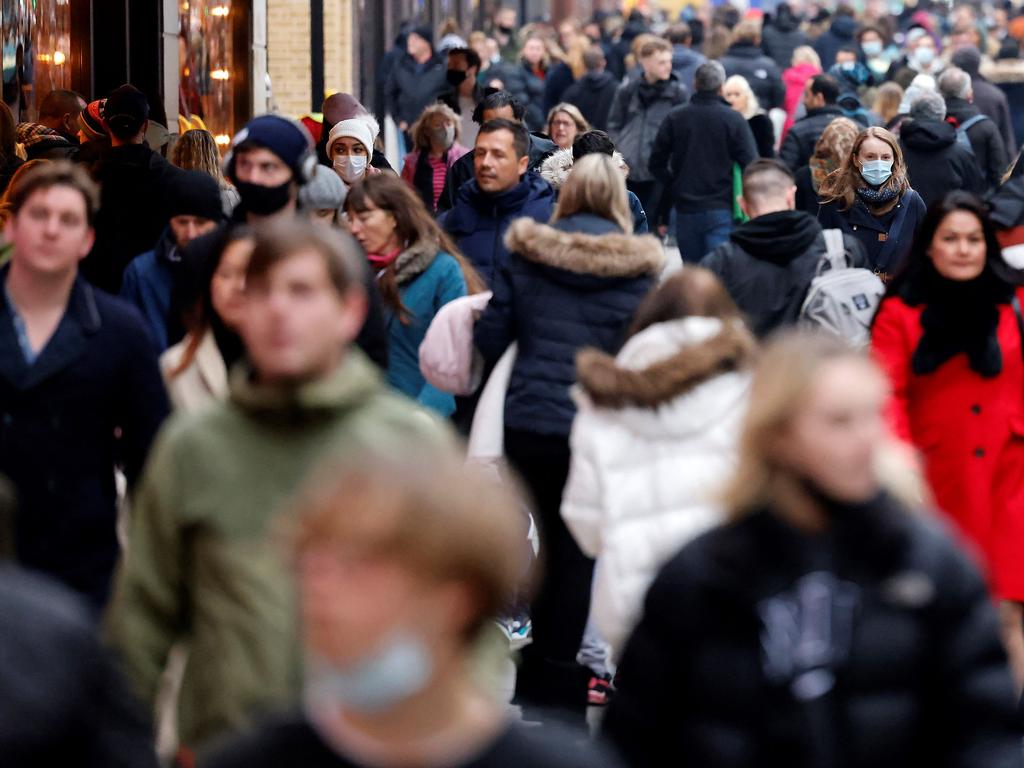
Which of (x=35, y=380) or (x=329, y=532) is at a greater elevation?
(x=329, y=532)

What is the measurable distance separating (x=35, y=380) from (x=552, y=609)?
2553 millimetres

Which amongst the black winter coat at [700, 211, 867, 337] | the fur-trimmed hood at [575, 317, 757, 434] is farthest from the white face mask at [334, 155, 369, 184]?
the fur-trimmed hood at [575, 317, 757, 434]

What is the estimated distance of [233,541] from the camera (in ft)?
13.4

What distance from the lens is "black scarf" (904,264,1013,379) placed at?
683 cm

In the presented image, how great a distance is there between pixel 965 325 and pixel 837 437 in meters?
3.22

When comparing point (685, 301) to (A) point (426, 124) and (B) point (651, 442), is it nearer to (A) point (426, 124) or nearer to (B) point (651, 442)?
(B) point (651, 442)

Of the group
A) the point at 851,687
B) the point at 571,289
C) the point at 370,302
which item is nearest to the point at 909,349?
the point at 571,289

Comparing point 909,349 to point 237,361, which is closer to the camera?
point 237,361

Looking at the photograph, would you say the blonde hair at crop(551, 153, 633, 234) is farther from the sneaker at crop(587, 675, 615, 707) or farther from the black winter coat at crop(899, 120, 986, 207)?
the black winter coat at crop(899, 120, 986, 207)

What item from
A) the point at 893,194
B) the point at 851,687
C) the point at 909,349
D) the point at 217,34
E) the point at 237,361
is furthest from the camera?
the point at 217,34

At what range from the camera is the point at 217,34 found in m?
18.9

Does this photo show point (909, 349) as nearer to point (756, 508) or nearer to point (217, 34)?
point (756, 508)

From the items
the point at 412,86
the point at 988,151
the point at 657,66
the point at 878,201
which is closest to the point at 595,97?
the point at 412,86

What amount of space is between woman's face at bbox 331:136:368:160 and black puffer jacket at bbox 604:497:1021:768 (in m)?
7.28
